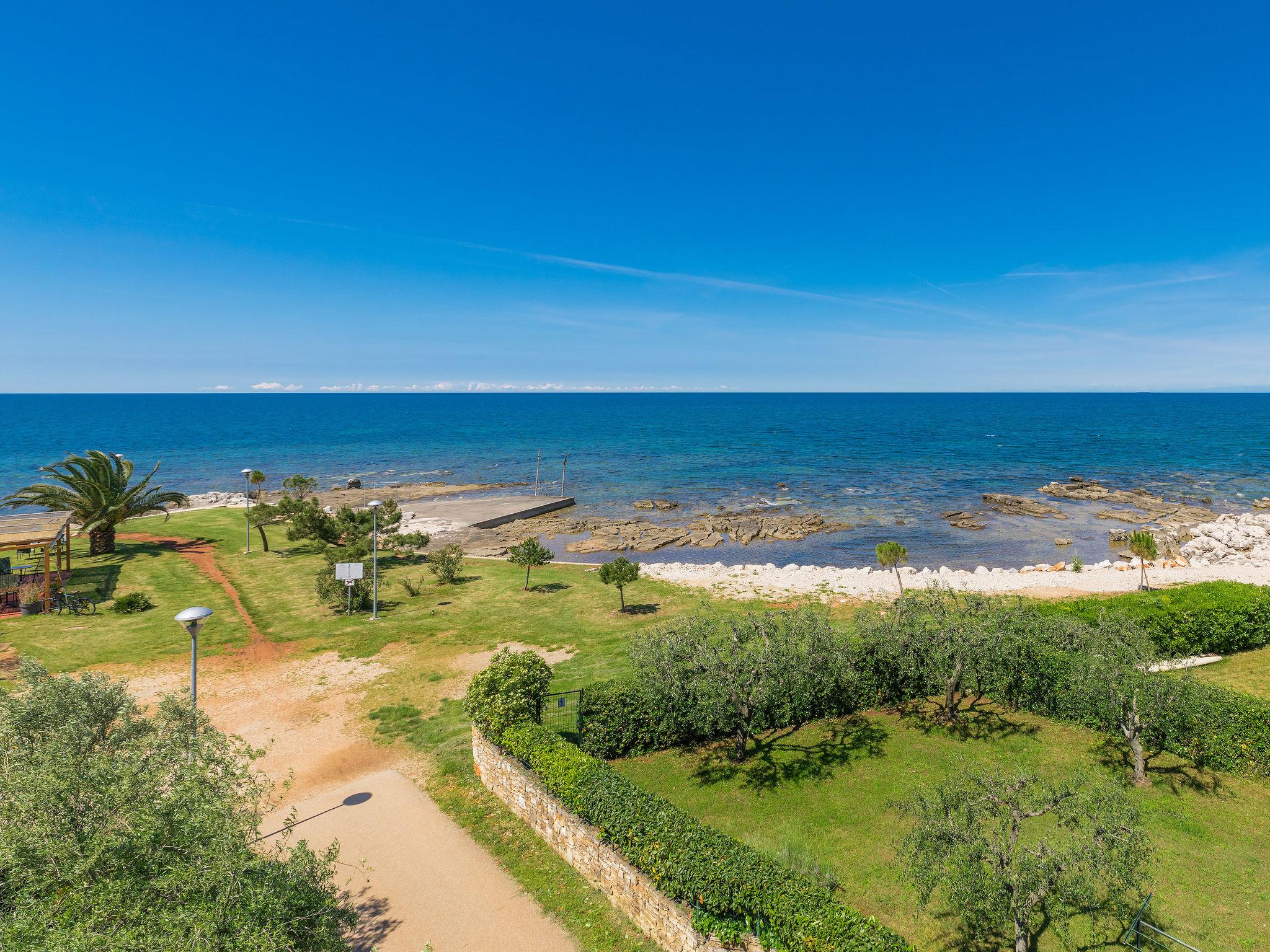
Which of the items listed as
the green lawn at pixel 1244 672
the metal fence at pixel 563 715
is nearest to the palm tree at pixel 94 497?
the metal fence at pixel 563 715

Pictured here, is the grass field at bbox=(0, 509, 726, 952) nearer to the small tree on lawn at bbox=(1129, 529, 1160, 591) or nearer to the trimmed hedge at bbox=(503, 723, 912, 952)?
the trimmed hedge at bbox=(503, 723, 912, 952)

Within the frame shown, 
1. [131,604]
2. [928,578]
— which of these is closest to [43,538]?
[131,604]

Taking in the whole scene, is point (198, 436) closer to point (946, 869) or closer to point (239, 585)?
point (239, 585)

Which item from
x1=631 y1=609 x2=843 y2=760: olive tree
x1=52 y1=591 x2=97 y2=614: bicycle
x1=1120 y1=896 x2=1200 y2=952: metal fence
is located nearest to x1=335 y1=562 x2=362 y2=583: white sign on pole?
x1=52 y1=591 x2=97 y2=614: bicycle

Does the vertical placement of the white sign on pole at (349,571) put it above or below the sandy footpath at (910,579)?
above

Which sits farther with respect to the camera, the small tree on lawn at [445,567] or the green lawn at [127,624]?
the small tree on lawn at [445,567]

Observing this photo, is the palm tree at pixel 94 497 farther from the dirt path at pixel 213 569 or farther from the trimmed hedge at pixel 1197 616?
the trimmed hedge at pixel 1197 616
